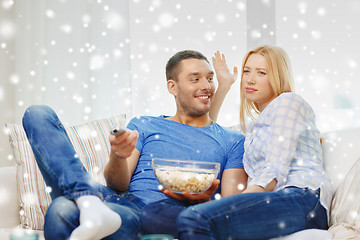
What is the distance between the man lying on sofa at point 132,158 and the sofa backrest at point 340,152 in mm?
321

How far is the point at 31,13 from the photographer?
2.90m

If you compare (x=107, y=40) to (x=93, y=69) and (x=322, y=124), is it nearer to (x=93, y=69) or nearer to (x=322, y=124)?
(x=93, y=69)

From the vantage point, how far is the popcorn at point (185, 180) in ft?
4.41

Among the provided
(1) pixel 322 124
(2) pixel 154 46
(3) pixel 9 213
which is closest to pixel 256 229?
(3) pixel 9 213

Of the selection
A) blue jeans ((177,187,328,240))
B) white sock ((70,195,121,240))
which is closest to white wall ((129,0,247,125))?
blue jeans ((177,187,328,240))

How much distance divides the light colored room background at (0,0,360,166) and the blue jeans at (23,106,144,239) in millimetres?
1217

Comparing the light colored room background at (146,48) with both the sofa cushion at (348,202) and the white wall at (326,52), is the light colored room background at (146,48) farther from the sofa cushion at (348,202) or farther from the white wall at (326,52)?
the sofa cushion at (348,202)

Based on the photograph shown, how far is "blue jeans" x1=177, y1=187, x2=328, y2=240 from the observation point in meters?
1.17

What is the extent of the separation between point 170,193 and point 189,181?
97mm

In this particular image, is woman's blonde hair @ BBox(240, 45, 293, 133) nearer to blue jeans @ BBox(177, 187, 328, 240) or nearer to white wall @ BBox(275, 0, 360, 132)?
blue jeans @ BBox(177, 187, 328, 240)

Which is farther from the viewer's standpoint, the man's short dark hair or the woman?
the man's short dark hair

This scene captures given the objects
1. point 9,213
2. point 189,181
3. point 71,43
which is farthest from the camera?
point 71,43

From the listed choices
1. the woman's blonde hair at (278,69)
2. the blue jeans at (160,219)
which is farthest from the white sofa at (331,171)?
the blue jeans at (160,219)

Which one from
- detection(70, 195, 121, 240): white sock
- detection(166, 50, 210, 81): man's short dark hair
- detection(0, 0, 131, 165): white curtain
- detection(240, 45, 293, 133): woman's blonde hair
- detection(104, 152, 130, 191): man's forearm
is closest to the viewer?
detection(70, 195, 121, 240): white sock
